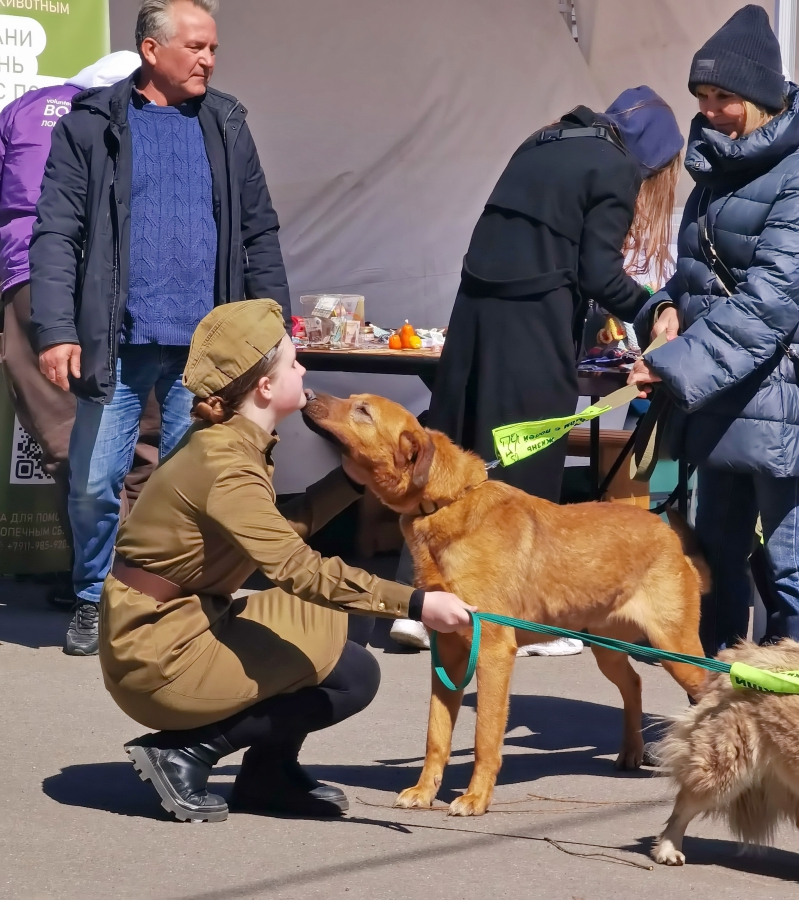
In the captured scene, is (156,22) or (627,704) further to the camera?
(156,22)

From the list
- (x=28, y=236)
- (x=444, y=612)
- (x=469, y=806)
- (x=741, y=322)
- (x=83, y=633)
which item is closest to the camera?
(x=444, y=612)

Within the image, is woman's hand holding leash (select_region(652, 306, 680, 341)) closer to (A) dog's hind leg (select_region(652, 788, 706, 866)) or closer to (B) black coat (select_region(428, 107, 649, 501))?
(B) black coat (select_region(428, 107, 649, 501))

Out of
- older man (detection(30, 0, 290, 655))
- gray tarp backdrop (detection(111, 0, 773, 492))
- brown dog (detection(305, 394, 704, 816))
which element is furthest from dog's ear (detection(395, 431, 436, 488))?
gray tarp backdrop (detection(111, 0, 773, 492))

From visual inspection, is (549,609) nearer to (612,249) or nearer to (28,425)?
(612,249)

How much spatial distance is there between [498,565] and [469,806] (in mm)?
690

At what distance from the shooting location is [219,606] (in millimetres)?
3582

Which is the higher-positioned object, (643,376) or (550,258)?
(550,258)

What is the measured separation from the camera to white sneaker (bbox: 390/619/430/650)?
5.72m

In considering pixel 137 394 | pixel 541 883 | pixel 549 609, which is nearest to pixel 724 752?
pixel 541 883

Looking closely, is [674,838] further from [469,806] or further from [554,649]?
[554,649]

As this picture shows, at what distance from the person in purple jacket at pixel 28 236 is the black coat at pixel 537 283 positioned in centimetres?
197

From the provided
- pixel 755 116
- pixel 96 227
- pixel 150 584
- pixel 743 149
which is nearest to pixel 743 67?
pixel 755 116

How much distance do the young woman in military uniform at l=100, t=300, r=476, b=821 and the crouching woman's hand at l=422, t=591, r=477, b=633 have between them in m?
0.05

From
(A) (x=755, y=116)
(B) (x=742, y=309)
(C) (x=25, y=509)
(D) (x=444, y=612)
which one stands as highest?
(A) (x=755, y=116)
